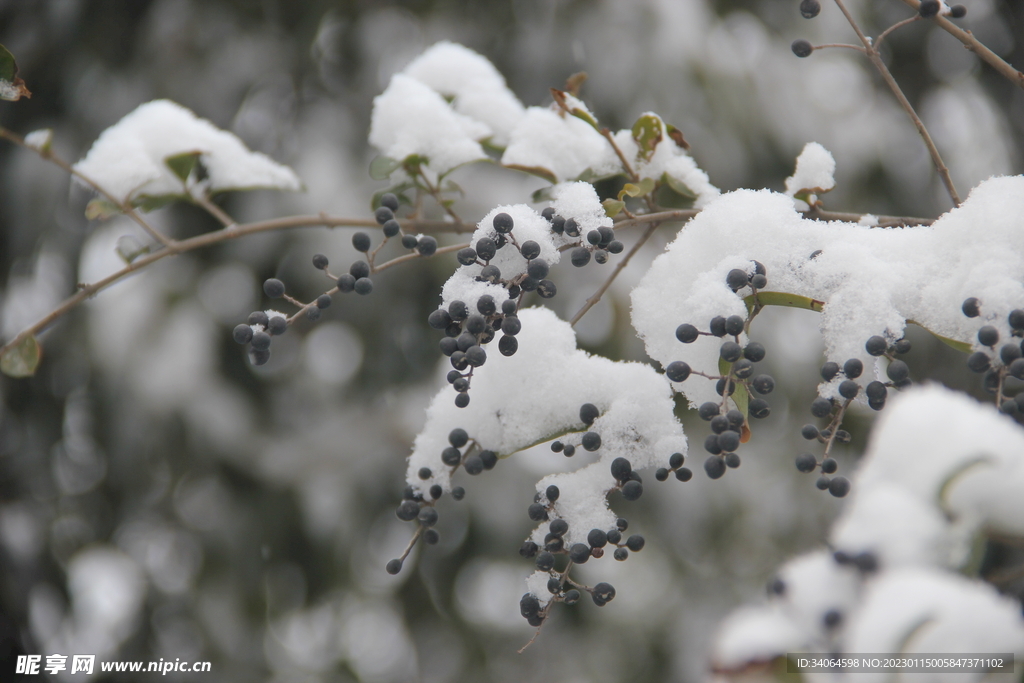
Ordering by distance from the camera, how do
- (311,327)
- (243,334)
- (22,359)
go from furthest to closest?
1. (311,327)
2. (22,359)
3. (243,334)

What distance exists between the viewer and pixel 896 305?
749 mm

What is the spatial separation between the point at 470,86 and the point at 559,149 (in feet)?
1.09

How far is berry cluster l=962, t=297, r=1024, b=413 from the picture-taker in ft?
2.15

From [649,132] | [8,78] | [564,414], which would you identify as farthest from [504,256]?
[8,78]

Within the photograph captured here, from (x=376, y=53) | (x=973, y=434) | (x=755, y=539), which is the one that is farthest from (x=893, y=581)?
(x=755, y=539)

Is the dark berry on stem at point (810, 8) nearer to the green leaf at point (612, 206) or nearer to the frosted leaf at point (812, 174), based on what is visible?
the frosted leaf at point (812, 174)

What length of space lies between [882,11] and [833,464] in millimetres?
3126

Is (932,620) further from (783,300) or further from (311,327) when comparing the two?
(311,327)

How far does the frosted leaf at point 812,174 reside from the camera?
3.06ft

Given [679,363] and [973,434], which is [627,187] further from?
[973,434]

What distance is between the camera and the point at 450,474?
91cm

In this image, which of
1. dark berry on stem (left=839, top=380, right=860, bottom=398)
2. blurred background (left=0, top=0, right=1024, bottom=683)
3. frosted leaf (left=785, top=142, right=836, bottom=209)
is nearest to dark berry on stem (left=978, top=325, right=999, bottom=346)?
dark berry on stem (left=839, top=380, right=860, bottom=398)

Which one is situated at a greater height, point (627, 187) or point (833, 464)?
point (627, 187)

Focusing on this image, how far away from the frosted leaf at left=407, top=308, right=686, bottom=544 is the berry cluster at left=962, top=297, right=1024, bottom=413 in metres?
0.31
